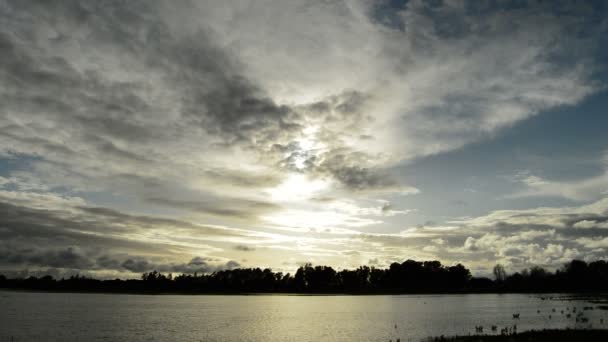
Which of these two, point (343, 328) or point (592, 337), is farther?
point (343, 328)

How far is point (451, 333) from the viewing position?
61688 millimetres

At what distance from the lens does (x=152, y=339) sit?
192 ft

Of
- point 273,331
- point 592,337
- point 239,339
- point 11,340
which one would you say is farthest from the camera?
point 273,331

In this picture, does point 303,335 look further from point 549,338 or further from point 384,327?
point 549,338

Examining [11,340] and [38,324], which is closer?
[11,340]

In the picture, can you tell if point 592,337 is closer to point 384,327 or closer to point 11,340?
point 384,327

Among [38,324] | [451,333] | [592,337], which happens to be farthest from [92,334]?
[592,337]

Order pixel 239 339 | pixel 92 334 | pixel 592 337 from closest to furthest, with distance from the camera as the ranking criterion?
1. pixel 592 337
2. pixel 239 339
3. pixel 92 334

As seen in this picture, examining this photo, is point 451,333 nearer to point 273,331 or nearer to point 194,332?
point 273,331

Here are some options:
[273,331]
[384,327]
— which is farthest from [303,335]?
[384,327]

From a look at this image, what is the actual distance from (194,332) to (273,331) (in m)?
12.7

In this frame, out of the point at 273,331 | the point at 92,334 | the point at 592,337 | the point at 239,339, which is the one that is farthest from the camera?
the point at 273,331

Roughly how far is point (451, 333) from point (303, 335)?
2190 centimetres

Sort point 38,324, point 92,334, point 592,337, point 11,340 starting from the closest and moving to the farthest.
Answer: point 592,337, point 11,340, point 92,334, point 38,324
